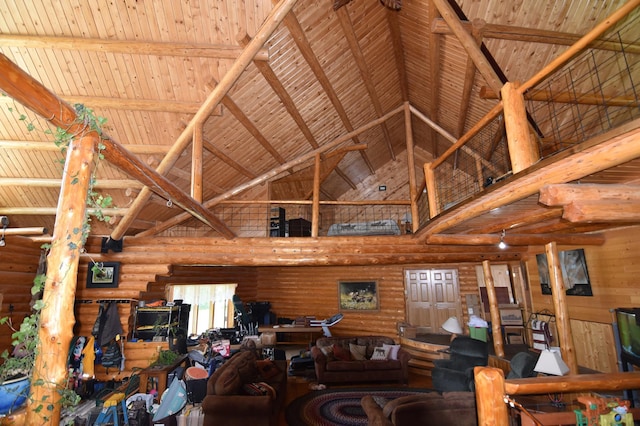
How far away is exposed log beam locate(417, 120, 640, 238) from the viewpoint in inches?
92.8

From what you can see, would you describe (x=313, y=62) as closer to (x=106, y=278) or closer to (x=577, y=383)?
(x=577, y=383)

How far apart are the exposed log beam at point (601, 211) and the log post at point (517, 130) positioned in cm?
61

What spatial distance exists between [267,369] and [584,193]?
5943 mm

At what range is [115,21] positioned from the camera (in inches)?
172

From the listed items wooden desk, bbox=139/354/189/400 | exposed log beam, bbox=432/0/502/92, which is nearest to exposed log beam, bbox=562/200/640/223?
exposed log beam, bbox=432/0/502/92

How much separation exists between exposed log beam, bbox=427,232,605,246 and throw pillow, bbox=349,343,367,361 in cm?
327

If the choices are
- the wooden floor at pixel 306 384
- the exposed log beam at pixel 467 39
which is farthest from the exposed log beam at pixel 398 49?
the wooden floor at pixel 306 384

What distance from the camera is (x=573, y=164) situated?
2.75 meters

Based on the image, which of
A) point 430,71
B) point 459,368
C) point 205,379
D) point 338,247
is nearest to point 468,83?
point 430,71

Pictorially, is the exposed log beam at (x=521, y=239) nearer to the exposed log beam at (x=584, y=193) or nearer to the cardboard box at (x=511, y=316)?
the exposed log beam at (x=584, y=193)

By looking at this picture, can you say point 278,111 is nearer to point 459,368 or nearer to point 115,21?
point 115,21

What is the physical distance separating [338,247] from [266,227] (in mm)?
2032

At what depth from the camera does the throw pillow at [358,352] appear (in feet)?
25.3

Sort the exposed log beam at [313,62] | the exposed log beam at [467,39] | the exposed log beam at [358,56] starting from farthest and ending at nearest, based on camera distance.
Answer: the exposed log beam at [358,56]
the exposed log beam at [313,62]
the exposed log beam at [467,39]
